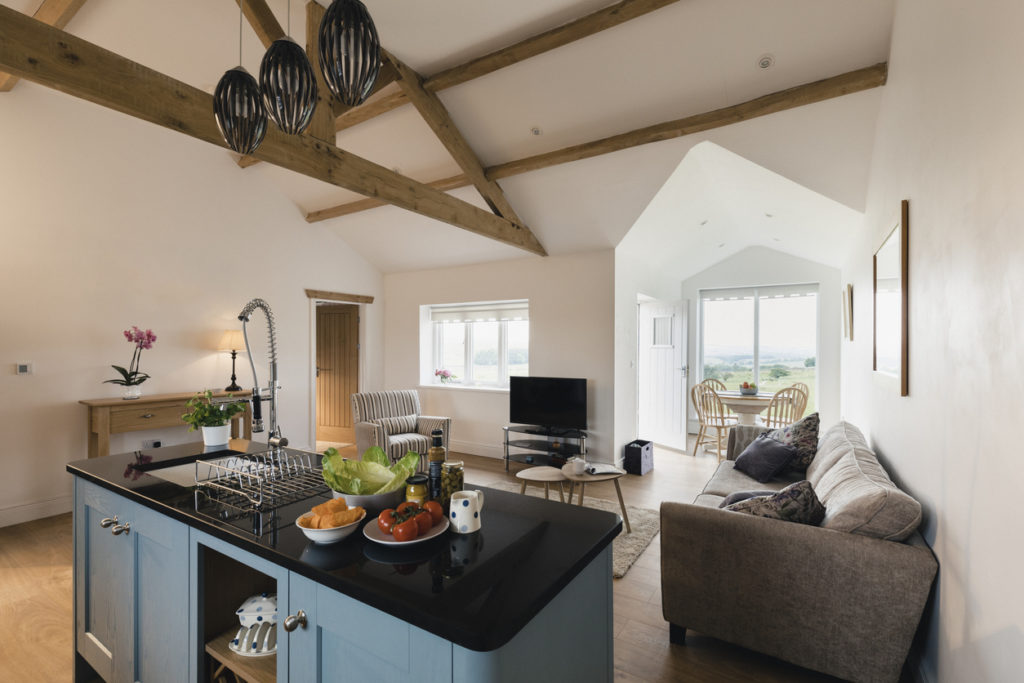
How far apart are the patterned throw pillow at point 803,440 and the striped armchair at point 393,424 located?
3103 mm

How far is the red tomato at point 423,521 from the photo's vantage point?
48.0 inches

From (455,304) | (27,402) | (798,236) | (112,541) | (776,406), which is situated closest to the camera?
(112,541)

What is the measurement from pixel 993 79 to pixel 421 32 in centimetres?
314

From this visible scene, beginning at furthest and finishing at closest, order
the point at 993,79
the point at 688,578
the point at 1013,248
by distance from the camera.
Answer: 1. the point at 688,578
2. the point at 993,79
3. the point at 1013,248

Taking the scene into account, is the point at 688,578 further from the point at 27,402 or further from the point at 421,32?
the point at 27,402

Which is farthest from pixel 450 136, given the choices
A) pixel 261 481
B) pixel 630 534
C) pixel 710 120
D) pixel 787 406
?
pixel 787 406

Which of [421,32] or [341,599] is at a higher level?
[421,32]

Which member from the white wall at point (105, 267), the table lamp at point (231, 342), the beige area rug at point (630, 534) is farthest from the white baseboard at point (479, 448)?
Answer: the table lamp at point (231, 342)

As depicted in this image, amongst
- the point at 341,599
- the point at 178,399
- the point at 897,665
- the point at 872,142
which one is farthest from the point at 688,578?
the point at 178,399

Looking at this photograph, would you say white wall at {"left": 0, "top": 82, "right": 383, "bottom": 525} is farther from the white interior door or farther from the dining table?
the dining table

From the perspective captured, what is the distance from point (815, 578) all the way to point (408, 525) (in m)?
1.65

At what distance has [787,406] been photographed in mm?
5844

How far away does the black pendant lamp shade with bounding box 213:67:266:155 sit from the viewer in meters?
1.60

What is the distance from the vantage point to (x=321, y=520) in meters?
1.21
